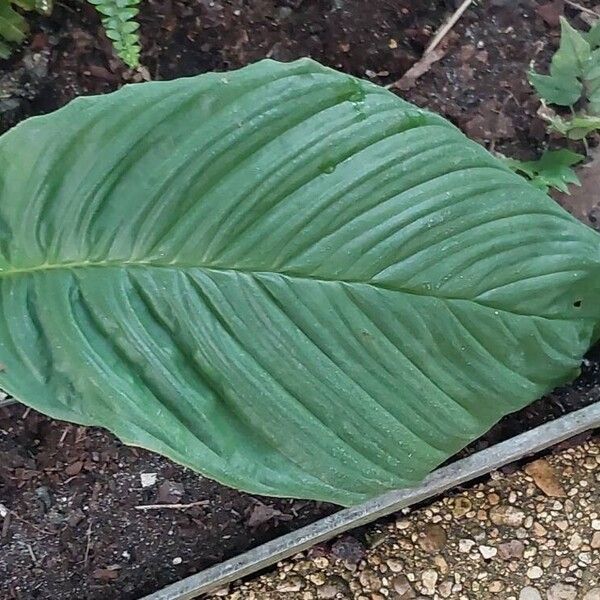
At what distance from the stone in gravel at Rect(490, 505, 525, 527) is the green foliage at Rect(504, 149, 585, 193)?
54 centimetres

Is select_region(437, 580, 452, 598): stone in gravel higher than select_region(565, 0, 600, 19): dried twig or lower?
lower

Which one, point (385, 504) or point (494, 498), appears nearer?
point (385, 504)

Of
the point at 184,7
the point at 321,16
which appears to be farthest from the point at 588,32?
the point at 184,7

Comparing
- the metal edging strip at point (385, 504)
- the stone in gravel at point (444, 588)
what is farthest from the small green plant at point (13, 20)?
the stone in gravel at point (444, 588)

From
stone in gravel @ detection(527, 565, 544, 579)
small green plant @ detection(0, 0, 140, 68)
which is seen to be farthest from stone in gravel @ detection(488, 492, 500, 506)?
small green plant @ detection(0, 0, 140, 68)

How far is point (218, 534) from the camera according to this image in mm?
1340

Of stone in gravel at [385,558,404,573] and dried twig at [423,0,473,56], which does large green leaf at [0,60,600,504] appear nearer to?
dried twig at [423,0,473,56]

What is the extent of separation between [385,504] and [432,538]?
0.20 meters

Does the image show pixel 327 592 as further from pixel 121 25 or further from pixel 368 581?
pixel 121 25

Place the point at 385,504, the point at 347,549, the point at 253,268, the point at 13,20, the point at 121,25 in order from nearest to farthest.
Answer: the point at 253,268
the point at 121,25
the point at 13,20
the point at 385,504
the point at 347,549

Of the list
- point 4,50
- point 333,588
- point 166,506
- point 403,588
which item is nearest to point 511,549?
point 403,588

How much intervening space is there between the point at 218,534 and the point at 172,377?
0.53m

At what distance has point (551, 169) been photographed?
122cm

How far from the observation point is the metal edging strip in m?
1.29
